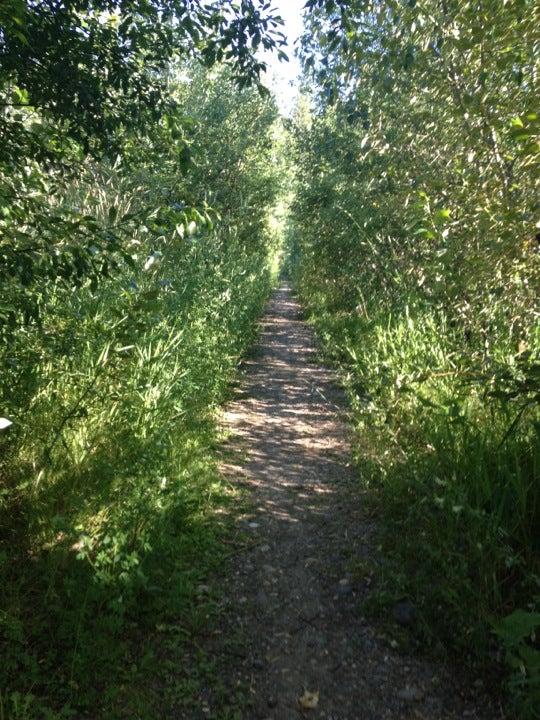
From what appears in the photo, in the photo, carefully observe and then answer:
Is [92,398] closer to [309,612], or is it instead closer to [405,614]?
[309,612]

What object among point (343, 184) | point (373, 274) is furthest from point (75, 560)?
point (343, 184)

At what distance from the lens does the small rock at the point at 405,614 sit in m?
3.12

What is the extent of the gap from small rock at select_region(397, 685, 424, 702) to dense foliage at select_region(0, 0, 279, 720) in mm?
1106

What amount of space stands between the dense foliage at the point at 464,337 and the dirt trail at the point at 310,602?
0.93 feet

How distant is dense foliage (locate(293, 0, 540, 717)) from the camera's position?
2889 millimetres

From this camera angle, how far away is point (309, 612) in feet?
10.9

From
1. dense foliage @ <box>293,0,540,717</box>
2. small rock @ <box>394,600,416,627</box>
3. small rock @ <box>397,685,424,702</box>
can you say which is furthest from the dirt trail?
dense foliage @ <box>293,0,540,717</box>

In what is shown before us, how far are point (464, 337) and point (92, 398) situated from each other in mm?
4004

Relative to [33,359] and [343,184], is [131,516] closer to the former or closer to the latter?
[33,359]

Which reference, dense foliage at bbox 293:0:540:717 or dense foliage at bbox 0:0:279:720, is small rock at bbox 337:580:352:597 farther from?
dense foliage at bbox 0:0:279:720

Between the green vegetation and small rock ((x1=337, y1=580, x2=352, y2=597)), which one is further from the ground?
the green vegetation

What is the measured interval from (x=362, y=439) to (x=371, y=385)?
0.92 m

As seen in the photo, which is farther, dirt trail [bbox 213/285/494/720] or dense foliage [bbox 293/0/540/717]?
dense foliage [bbox 293/0/540/717]

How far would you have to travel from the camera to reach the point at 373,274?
11.0m
